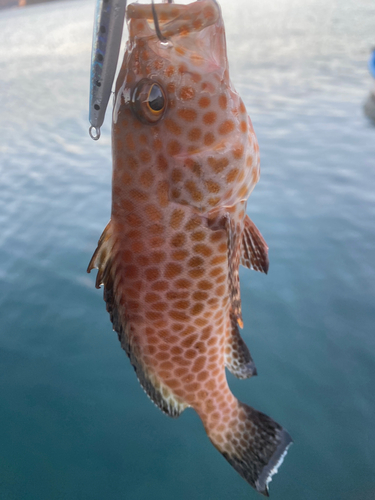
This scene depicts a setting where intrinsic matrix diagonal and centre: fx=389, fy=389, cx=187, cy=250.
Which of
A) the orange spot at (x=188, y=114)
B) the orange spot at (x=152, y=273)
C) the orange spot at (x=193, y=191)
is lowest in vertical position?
the orange spot at (x=152, y=273)

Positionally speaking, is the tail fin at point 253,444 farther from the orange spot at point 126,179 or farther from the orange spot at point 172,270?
the orange spot at point 126,179

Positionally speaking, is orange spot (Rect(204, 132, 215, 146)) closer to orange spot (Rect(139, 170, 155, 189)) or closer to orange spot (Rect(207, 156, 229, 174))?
orange spot (Rect(207, 156, 229, 174))

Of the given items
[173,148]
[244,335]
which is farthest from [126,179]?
[244,335]

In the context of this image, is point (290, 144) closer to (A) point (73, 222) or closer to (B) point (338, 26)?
(A) point (73, 222)

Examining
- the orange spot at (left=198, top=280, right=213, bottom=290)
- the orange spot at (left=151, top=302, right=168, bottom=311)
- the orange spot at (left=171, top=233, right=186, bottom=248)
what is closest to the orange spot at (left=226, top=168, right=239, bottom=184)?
the orange spot at (left=171, top=233, right=186, bottom=248)

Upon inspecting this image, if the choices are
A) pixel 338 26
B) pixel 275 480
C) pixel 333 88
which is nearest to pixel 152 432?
pixel 275 480

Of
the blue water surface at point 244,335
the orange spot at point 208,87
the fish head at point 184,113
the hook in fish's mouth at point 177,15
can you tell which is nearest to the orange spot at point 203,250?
the fish head at point 184,113
